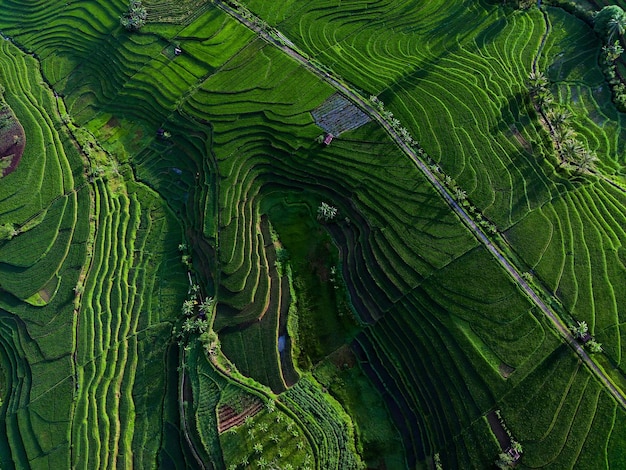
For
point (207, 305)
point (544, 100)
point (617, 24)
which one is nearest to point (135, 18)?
point (207, 305)

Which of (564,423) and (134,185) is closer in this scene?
(564,423)

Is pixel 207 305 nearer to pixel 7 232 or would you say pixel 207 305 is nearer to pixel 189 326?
pixel 189 326

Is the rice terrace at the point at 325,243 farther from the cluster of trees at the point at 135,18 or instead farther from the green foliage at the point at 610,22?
the cluster of trees at the point at 135,18

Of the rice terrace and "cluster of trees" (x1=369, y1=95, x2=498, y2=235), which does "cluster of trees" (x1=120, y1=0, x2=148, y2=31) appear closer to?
the rice terrace

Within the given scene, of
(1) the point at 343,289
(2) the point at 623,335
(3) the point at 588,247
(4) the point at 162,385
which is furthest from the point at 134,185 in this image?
(2) the point at 623,335

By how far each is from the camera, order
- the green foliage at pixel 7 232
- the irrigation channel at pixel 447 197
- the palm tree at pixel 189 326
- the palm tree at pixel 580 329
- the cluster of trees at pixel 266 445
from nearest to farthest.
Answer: the irrigation channel at pixel 447 197, the palm tree at pixel 580 329, the cluster of trees at pixel 266 445, the palm tree at pixel 189 326, the green foliage at pixel 7 232

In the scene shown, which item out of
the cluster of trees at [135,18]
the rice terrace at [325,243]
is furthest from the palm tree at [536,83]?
the cluster of trees at [135,18]

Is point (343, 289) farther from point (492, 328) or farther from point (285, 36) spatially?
point (285, 36)
